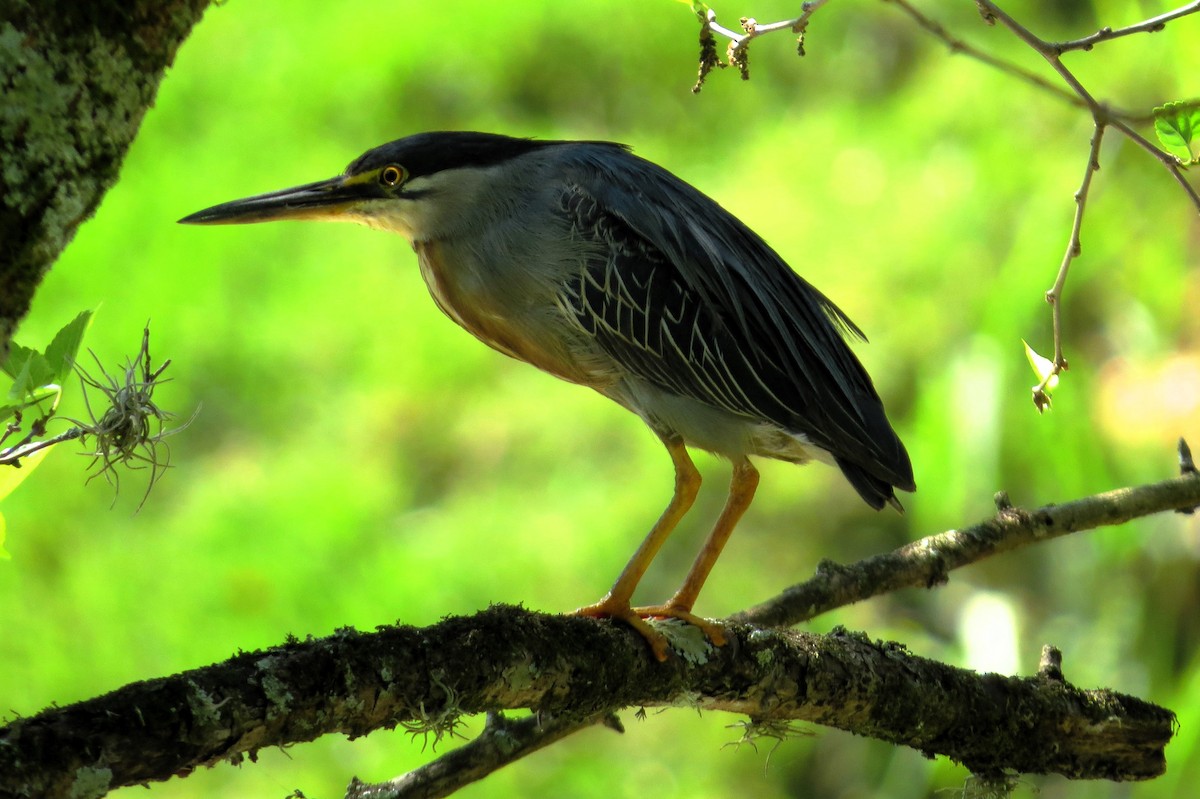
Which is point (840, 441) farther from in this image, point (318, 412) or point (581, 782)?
point (318, 412)

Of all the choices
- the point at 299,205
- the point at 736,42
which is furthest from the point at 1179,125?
the point at 299,205

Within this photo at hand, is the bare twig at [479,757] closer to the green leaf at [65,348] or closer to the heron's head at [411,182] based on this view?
the green leaf at [65,348]

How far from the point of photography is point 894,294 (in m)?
5.58

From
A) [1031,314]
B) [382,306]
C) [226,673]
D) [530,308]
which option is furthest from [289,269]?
[226,673]

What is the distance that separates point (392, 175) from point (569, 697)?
3.81ft

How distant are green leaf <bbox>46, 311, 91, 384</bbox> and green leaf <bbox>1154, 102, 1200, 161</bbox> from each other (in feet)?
4.09

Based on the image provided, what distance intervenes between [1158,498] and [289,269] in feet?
14.7

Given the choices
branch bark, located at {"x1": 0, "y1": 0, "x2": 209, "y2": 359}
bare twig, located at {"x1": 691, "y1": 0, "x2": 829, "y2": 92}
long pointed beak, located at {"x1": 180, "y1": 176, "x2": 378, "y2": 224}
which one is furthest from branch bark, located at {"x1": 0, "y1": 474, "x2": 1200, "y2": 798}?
long pointed beak, located at {"x1": 180, "y1": 176, "x2": 378, "y2": 224}

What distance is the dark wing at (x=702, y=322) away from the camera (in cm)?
228

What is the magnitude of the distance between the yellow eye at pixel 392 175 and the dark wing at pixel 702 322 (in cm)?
34

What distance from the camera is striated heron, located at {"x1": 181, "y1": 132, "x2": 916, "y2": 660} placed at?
2.29 m

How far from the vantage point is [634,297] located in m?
2.29

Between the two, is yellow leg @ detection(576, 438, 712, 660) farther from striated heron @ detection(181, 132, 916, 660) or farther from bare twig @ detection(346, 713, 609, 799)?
bare twig @ detection(346, 713, 609, 799)

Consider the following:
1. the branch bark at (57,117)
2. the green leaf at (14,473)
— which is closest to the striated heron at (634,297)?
the green leaf at (14,473)
